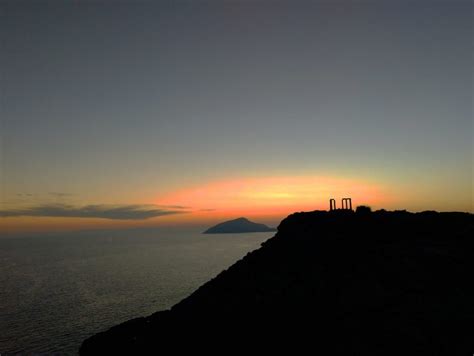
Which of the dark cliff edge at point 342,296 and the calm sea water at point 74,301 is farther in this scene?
the calm sea water at point 74,301

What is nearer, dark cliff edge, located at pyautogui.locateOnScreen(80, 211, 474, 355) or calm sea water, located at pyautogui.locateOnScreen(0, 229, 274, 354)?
dark cliff edge, located at pyautogui.locateOnScreen(80, 211, 474, 355)

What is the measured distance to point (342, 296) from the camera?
34625 mm

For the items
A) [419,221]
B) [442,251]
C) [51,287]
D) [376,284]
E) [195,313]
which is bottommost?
[51,287]

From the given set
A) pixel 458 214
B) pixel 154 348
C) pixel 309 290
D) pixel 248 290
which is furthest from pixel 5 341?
pixel 458 214

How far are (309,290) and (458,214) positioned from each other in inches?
946

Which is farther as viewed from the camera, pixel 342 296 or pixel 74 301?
pixel 74 301

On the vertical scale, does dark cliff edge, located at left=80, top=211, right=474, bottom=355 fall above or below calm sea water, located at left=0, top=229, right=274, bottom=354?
above

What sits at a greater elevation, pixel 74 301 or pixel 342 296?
pixel 342 296

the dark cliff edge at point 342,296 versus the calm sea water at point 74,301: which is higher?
the dark cliff edge at point 342,296

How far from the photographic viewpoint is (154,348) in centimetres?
4225

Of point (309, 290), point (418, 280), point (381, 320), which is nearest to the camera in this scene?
point (381, 320)

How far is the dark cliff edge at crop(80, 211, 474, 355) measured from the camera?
2866 centimetres

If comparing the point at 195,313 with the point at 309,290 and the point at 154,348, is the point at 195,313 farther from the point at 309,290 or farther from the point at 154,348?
the point at 309,290

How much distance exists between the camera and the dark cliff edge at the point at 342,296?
2866 centimetres
